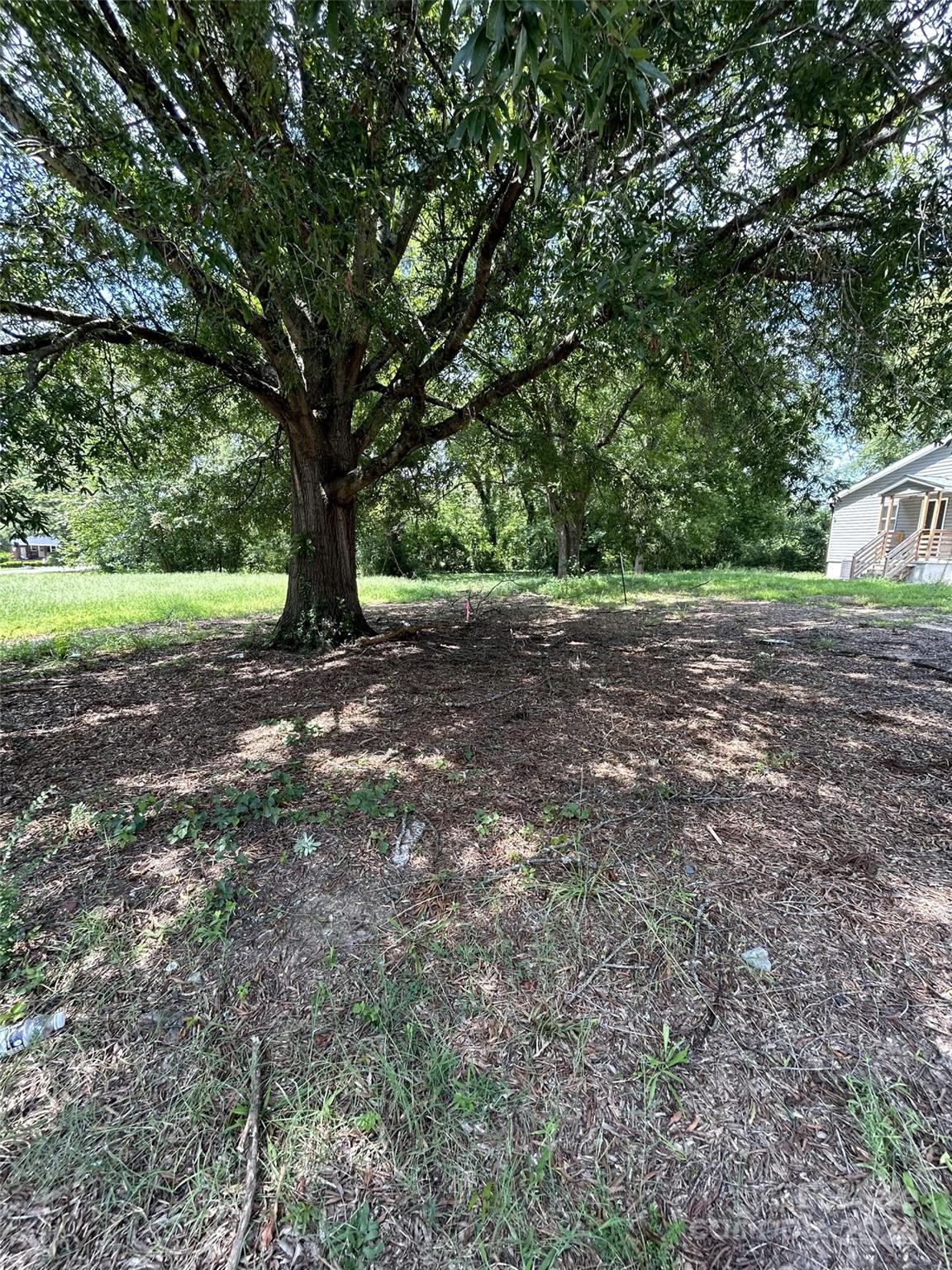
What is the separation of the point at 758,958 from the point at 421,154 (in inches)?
164

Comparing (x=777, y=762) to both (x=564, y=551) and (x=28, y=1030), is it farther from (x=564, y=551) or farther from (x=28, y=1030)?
(x=564, y=551)

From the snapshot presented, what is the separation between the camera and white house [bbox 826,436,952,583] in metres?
14.9

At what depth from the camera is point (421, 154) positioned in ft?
9.56

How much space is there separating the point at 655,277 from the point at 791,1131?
3.18 m

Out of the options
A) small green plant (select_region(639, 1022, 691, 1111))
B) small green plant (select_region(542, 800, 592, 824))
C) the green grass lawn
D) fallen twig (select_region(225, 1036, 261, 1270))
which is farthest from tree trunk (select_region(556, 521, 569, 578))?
fallen twig (select_region(225, 1036, 261, 1270))

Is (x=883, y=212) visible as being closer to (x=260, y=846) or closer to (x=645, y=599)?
(x=260, y=846)

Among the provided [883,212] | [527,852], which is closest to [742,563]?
[883,212]

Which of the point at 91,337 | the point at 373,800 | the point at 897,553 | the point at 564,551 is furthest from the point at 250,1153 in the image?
the point at 897,553

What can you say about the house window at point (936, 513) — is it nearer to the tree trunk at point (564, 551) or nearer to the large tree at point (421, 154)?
the tree trunk at point (564, 551)

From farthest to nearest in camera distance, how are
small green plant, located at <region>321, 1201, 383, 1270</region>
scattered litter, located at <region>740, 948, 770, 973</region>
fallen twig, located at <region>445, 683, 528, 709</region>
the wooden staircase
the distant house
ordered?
the distant house < the wooden staircase < fallen twig, located at <region>445, 683, 528, 709</region> < scattered litter, located at <region>740, 948, 770, 973</region> < small green plant, located at <region>321, 1201, 383, 1270</region>

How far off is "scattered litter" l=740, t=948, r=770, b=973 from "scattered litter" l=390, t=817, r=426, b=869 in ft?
3.89

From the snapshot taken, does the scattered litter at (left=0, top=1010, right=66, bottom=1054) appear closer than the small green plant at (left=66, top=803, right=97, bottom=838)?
Yes

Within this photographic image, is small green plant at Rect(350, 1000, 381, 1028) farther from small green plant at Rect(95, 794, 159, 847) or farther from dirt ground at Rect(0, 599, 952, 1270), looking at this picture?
small green plant at Rect(95, 794, 159, 847)

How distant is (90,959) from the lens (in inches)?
61.9
